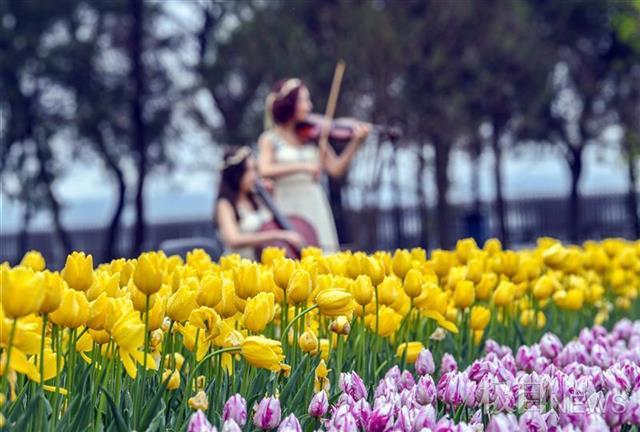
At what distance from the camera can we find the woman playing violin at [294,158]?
8820mm

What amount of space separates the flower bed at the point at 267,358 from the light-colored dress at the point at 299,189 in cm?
520

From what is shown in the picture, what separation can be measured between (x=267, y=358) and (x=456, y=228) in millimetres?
28760

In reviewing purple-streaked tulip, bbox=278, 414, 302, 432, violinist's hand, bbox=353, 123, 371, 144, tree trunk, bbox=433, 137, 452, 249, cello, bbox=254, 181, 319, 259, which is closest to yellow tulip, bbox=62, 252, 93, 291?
purple-streaked tulip, bbox=278, 414, 302, 432

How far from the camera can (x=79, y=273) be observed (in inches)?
93.8

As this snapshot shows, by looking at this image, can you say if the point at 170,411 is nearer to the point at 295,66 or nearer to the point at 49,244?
the point at 295,66

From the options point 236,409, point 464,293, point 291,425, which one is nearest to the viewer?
point 291,425

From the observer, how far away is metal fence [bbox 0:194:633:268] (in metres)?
29.9

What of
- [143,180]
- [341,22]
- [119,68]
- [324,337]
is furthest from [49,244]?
[324,337]

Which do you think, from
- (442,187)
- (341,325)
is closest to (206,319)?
(341,325)

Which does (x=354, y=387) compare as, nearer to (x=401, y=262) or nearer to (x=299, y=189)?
(x=401, y=262)

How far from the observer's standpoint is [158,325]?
2.51 m

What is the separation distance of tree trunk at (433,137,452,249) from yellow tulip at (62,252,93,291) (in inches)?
760

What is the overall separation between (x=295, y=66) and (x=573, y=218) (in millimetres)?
11379

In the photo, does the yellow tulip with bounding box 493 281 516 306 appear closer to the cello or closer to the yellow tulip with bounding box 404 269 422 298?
the yellow tulip with bounding box 404 269 422 298
